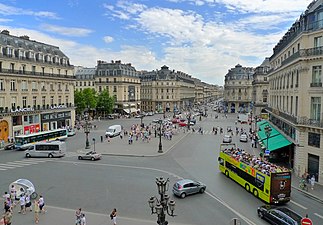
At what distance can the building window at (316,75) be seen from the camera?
2520 cm

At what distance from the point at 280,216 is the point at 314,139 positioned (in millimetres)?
11622

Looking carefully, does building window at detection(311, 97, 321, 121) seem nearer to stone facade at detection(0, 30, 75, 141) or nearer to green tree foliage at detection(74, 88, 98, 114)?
stone facade at detection(0, 30, 75, 141)

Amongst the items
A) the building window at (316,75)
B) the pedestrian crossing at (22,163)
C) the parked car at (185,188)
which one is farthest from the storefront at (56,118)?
the building window at (316,75)

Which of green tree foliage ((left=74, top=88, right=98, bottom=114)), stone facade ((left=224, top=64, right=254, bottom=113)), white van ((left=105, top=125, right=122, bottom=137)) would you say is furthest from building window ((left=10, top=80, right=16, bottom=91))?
stone facade ((left=224, top=64, right=254, bottom=113))

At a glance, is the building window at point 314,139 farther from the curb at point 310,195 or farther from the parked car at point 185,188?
the parked car at point 185,188

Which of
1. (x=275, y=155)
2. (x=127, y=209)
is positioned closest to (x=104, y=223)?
(x=127, y=209)

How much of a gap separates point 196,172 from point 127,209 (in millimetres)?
10673

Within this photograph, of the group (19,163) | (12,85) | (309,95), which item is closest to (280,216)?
(309,95)

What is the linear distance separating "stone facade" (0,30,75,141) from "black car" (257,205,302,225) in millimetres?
40292

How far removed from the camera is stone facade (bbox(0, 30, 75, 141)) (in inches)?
1793

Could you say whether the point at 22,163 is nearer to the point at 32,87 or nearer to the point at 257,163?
the point at 32,87

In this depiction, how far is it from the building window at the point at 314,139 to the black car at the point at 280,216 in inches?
410

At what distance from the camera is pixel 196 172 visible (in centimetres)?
2800

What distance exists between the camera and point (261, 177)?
66.9 ft
